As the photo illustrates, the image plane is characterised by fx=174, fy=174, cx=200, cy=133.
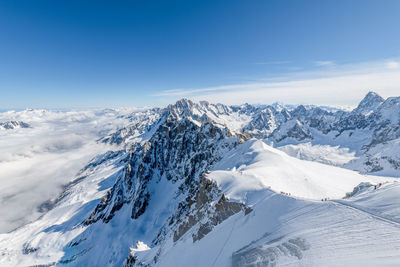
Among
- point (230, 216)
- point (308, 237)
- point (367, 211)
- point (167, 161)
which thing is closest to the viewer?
point (308, 237)

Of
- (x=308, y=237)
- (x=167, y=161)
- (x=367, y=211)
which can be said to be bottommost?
(x=167, y=161)

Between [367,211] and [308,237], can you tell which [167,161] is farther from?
[367,211]

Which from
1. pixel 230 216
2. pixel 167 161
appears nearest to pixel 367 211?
→ pixel 230 216

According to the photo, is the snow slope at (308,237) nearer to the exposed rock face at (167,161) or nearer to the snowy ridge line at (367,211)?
the snowy ridge line at (367,211)

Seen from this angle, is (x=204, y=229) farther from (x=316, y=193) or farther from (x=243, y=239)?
(x=316, y=193)

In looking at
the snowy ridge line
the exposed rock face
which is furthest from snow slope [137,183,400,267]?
the exposed rock face

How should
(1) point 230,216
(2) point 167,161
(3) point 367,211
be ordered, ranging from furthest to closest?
(2) point 167,161, (1) point 230,216, (3) point 367,211

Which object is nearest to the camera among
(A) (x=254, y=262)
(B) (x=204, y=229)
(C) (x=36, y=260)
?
(A) (x=254, y=262)

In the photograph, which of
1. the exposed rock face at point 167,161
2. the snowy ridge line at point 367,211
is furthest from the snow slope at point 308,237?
the exposed rock face at point 167,161

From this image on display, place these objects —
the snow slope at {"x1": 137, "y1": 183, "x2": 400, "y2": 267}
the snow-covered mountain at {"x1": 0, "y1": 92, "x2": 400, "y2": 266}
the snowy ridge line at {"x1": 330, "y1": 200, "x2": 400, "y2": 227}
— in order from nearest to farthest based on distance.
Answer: the snow slope at {"x1": 137, "y1": 183, "x2": 400, "y2": 267} < the snowy ridge line at {"x1": 330, "y1": 200, "x2": 400, "y2": 227} < the snow-covered mountain at {"x1": 0, "y1": 92, "x2": 400, "y2": 266}

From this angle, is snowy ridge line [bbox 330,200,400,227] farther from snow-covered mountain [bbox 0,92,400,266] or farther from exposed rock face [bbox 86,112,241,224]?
exposed rock face [bbox 86,112,241,224]

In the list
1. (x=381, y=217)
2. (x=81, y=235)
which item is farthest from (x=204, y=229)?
(x=81, y=235)
